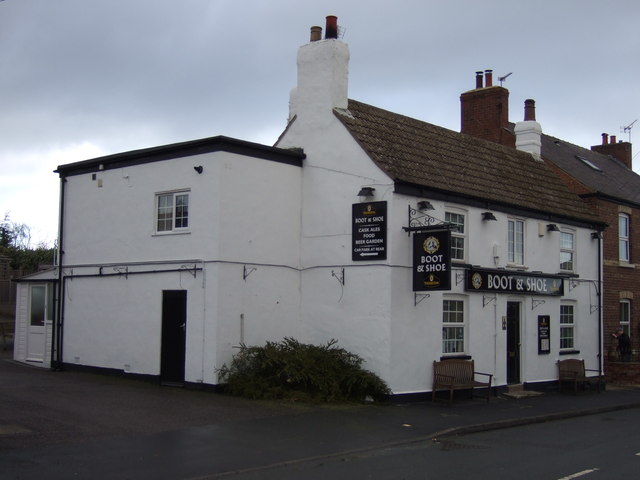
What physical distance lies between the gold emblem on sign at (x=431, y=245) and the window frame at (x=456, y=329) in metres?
2.14

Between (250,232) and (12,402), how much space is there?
6.50 metres

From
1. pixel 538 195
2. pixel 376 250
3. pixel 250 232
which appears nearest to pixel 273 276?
pixel 250 232

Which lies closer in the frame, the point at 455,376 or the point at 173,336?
the point at 173,336

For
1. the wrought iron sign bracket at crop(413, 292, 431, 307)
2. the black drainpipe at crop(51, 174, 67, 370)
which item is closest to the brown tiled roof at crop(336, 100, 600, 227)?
the wrought iron sign bracket at crop(413, 292, 431, 307)

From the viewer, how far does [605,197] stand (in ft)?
85.4

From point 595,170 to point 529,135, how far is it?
391cm

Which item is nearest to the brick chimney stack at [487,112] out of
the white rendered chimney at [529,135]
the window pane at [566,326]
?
the white rendered chimney at [529,135]

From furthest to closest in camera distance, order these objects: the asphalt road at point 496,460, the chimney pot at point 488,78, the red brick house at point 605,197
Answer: the chimney pot at point 488,78
the red brick house at point 605,197
the asphalt road at point 496,460

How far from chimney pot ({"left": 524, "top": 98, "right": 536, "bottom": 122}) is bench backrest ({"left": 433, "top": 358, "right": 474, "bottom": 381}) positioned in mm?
11861

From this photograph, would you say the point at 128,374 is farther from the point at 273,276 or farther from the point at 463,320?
the point at 463,320

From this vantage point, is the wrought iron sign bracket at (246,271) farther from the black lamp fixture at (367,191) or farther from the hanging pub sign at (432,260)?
the hanging pub sign at (432,260)

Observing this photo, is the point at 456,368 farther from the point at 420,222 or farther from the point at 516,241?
the point at 516,241

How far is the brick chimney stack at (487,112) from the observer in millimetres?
28297

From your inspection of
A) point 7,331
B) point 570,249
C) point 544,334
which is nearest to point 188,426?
point 544,334
